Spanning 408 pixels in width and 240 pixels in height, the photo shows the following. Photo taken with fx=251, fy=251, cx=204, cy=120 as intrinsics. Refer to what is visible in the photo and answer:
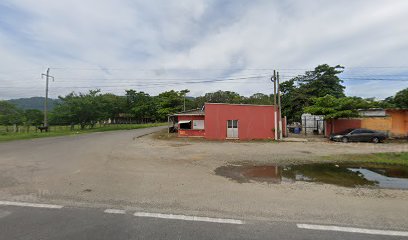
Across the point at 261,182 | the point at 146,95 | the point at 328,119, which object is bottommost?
the point at 261,182

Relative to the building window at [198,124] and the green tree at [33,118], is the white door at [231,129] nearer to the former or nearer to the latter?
the building window at [198,124]

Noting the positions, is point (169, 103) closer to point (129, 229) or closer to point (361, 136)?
point (361, 136)

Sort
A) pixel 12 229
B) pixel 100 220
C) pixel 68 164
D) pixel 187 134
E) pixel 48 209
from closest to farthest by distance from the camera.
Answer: pixel 12 229 → pixel 100 220 → pixel 48 209 → pixel 68 164 → pixel 187 134

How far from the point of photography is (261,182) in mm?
7848

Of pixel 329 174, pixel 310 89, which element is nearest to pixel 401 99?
pixel 310 89

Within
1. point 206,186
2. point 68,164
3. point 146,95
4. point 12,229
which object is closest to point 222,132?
point 68,164

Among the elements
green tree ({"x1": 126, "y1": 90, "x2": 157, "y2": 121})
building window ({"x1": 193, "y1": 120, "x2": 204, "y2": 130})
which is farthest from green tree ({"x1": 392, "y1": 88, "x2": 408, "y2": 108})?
green tree ({"x1": 126, "y1": 90, "x2": 157, "y2": 121})

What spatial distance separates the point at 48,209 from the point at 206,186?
3839 mm

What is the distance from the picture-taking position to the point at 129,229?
13.7 feet

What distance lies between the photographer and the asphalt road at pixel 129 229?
393 cm

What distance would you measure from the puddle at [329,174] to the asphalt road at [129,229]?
3.78 m

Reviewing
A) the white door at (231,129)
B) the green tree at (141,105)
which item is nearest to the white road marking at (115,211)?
the white door at (231,129)

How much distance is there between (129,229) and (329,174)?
799 centimetres

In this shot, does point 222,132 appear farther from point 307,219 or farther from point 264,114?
point 307,219
